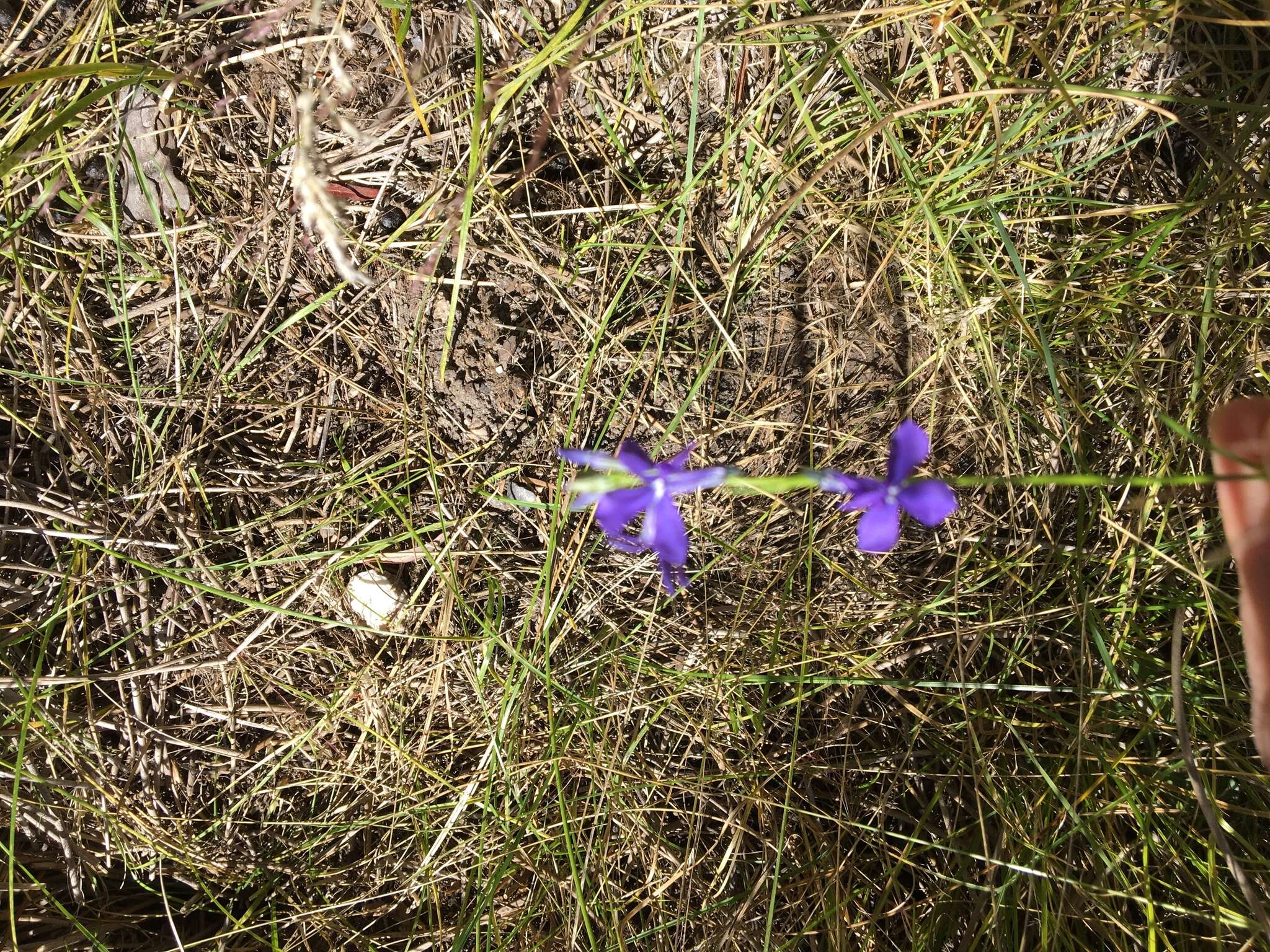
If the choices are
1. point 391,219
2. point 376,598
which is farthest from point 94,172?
point 376,598

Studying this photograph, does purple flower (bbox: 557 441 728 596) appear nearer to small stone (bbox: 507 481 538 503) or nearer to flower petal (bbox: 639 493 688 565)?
flower petal (bbox: 639 493 688 565)

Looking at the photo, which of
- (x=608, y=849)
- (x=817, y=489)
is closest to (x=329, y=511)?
(x=608, y=849)

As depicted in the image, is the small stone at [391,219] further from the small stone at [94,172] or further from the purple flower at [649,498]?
the purple flower at [649,498]

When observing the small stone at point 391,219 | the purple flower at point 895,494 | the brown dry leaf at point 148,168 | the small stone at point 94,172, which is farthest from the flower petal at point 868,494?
the small stone at point 94,172

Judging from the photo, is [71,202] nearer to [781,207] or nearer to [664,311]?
[664,311]

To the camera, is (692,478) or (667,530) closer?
(692,478)

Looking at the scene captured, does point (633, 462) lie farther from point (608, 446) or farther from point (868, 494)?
point (608, 446)

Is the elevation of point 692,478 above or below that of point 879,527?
above
